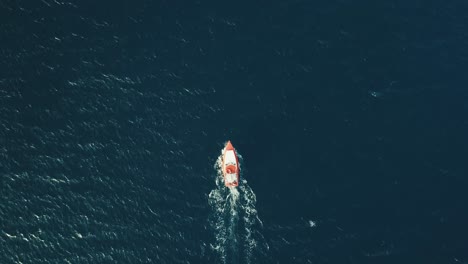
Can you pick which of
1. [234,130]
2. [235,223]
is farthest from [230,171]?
[234,130]

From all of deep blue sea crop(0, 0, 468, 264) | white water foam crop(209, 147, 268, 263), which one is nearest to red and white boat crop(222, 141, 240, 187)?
white water foam crop(209, 147, 268, 263)

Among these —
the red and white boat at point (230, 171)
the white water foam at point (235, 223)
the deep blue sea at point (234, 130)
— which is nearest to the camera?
the white water foam at point (235, 223)

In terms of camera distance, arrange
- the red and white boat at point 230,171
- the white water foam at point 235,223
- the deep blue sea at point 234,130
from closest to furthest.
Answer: the white water foam at point 235,223 < the deep blue sea at point 234,130 < the red and white boat at point 230,171

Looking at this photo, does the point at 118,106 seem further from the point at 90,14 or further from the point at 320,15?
the point at 320,15

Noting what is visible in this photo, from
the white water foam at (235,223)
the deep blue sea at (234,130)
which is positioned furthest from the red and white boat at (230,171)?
the deep blue sea at (234,130)

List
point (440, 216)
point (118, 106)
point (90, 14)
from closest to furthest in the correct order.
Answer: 1. point (440, 216)
2. point (118, 106)
3. point (90, 14)

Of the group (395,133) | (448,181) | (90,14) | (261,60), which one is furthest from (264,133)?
(90,14)

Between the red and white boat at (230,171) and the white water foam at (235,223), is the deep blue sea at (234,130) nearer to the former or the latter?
the white water foam at (235,223)
